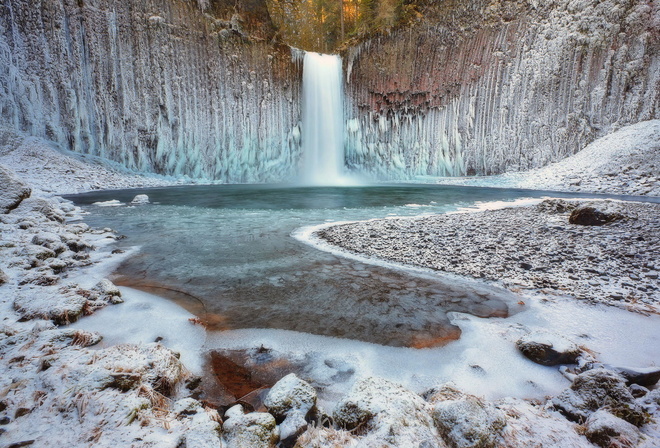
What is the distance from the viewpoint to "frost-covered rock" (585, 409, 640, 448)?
1.33m

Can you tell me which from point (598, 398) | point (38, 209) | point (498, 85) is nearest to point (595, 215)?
point (598, 398)

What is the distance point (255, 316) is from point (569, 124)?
2212 centimetres

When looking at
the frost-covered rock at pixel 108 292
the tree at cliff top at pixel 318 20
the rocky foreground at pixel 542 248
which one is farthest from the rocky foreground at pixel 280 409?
the tree at cliff top at pixel 318 20

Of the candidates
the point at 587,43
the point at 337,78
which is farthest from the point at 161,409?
the point at 337,78

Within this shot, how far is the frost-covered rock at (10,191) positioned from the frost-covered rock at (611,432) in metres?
8.59

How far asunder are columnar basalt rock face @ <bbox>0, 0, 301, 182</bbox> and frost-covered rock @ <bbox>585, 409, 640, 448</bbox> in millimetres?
22926

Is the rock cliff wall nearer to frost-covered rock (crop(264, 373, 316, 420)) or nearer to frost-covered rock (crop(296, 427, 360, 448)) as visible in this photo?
frost-covered rock (crop(264, 373, 316, 420))

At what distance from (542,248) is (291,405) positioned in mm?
4444

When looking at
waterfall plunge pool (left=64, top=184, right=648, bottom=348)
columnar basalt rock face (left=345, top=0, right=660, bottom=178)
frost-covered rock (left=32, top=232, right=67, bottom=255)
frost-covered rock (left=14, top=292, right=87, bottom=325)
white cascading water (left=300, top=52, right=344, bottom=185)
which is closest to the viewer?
frost-covered rock (left=14, top=292, right=87, bottom=325)

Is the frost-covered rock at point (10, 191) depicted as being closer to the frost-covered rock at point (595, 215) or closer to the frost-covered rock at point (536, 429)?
the frost-covered rock at point (536, 429)

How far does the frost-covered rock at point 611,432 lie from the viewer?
1.33 m

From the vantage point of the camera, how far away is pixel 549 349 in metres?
2.04

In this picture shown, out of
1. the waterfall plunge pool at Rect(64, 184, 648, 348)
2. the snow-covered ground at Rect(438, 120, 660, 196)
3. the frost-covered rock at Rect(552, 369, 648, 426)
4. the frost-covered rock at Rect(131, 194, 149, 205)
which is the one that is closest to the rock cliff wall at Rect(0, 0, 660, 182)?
the snow-covered ground at Rect(438, 120, 660, 196)

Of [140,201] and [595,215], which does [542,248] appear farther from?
[140,201]
